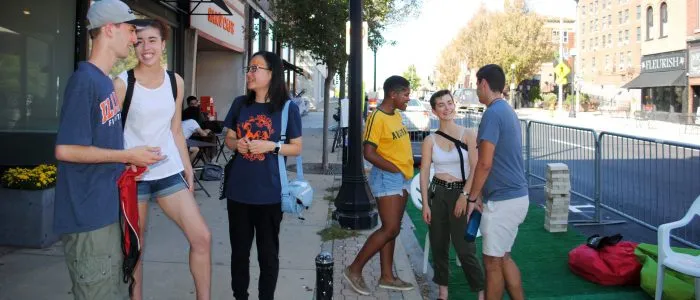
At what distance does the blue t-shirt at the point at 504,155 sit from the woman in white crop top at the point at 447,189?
0.48m

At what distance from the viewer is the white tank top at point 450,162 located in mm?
4398

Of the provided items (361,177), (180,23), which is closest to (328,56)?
(180,23)

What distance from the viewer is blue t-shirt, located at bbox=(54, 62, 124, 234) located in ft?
8.07

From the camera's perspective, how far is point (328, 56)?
38.0 feet

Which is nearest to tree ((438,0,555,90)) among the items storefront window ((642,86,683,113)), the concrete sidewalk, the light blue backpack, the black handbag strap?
storefront window ((642,86,683,113))

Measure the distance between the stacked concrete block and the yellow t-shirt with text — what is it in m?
3.07

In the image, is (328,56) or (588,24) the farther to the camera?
(588,24)

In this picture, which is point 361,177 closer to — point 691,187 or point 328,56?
point 691,187

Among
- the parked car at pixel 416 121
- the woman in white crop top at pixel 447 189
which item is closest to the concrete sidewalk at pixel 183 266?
the woman in white crop top at pixel 447 189

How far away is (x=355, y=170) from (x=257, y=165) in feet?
12.0

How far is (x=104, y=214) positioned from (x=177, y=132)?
1.14m

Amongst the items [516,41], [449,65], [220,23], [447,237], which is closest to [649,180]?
[447,237]

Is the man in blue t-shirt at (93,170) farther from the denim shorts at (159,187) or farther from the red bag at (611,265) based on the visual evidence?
the red bag at (611,265)

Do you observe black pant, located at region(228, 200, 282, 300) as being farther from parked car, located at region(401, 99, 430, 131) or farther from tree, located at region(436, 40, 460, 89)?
tree, located at region(436, 40, 460, 89)
